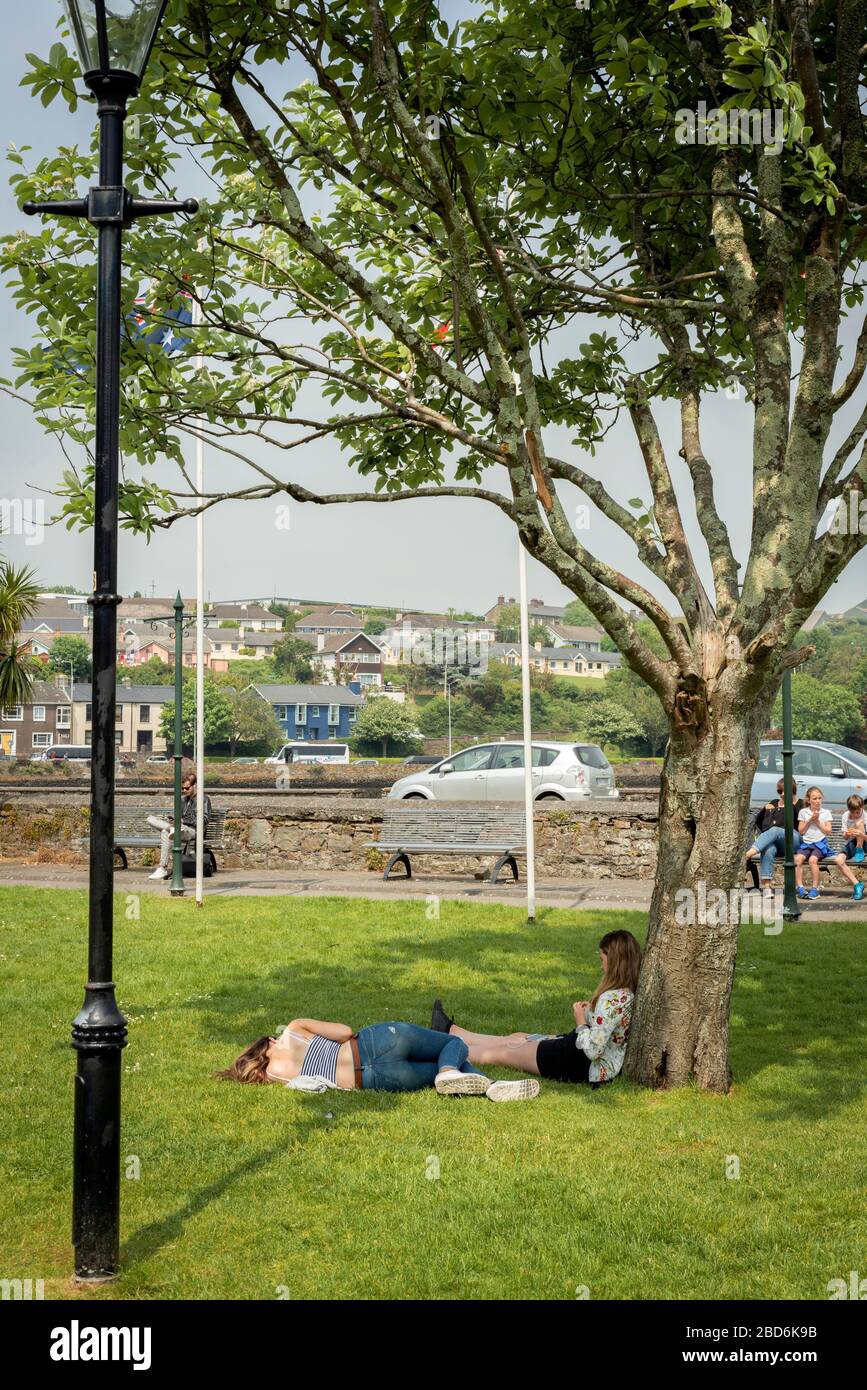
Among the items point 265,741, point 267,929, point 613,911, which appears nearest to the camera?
point 267,929

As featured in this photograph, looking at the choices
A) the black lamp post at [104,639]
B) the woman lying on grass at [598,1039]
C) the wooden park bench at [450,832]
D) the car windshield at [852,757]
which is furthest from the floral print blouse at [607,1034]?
the car windshield at [852,757]

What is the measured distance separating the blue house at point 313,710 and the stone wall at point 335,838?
405 feet

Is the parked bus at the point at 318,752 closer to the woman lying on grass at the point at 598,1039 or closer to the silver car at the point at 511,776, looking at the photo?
the silver car at the point at 511,776

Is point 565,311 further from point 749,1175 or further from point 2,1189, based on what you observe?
point 2,1189

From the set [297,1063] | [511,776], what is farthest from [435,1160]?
[511,776]

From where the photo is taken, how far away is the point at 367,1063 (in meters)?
7.52

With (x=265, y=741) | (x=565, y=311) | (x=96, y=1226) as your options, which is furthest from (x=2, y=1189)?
(x=265, y=741)

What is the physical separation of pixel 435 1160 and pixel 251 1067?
6.24 ft

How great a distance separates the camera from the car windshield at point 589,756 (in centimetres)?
2423

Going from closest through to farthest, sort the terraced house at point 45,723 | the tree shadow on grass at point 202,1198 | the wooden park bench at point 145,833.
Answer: the tree shadow on grass at point 202,1198, the wooden park bench at point 145,833, the terraced house at point 45,723

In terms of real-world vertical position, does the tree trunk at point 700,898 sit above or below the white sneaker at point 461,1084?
above

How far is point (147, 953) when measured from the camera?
38.9 ft

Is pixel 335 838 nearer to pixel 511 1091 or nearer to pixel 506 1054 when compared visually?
pixel 506 1054

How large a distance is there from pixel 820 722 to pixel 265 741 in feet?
167
